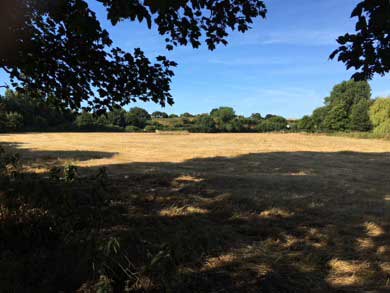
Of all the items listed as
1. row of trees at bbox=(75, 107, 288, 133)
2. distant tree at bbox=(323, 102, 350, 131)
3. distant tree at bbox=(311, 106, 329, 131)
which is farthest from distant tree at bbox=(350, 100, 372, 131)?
row of trees at bbox=(75, 107, 288, 133)

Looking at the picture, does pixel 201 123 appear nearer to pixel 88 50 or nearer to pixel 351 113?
pixel 351 113

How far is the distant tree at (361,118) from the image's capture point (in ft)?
200

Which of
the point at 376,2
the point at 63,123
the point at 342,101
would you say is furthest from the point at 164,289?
the point at 342,101

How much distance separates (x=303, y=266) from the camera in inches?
138

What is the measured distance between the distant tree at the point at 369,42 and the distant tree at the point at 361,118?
6534 centimetres

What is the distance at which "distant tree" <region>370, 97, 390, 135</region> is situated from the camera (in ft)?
162

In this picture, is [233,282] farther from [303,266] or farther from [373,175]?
[373,175]

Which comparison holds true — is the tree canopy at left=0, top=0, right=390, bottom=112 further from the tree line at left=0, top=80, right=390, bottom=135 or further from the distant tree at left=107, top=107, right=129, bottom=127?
the distant tree at left=107, top=107, right=129, bottom=127

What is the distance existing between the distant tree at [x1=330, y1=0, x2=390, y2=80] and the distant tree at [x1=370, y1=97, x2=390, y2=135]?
5347 cm

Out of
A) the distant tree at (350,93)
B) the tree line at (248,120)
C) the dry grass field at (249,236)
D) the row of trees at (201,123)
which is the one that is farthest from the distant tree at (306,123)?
the dry grass field at (249,236)

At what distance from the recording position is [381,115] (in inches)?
2031

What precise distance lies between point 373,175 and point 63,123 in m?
52.5

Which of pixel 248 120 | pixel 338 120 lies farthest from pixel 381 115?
pixel 248 120

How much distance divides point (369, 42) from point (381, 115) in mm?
57590
